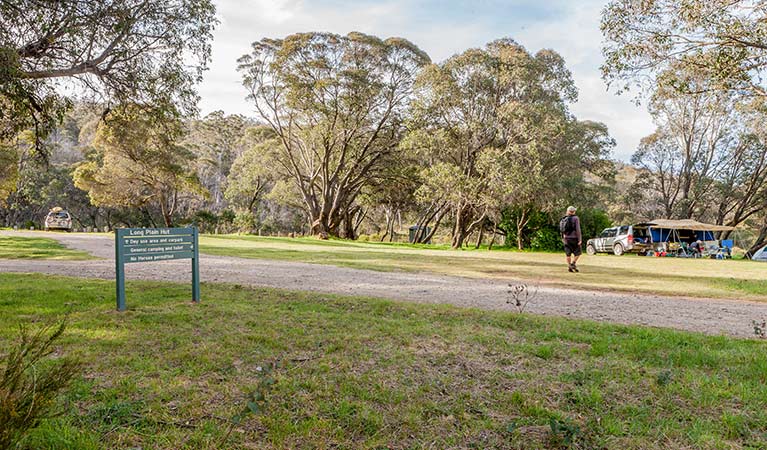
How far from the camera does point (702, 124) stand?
30.9 m

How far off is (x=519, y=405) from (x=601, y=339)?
1.90 meters

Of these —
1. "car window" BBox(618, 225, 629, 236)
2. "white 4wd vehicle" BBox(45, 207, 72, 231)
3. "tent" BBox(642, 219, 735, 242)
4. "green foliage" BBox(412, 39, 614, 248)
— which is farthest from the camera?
"white 4wd vehicle" BBox(45, 207, 72, 231)

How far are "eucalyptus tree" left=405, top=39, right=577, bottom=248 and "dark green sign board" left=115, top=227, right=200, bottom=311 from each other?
61.5 ft

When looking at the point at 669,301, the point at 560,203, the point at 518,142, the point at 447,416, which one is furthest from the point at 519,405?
the point at 560,203

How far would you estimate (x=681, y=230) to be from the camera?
2684 centimetres

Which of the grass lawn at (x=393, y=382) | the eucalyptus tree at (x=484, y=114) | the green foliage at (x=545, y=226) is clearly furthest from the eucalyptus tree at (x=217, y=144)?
the grass lawn at (x=393, y=382)

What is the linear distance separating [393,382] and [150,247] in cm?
395

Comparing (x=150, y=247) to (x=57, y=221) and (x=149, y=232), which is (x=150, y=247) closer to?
(x=149, y=232)

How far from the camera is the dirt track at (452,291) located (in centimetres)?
611

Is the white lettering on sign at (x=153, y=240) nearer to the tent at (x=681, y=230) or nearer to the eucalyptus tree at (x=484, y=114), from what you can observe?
the eucalyptus tree at (x=484, y=114)

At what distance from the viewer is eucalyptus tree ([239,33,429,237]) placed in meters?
26.8

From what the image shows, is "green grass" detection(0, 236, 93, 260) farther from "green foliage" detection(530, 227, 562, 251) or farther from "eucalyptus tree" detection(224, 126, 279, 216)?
"green foliage" detection(530, 227, 562, 251)

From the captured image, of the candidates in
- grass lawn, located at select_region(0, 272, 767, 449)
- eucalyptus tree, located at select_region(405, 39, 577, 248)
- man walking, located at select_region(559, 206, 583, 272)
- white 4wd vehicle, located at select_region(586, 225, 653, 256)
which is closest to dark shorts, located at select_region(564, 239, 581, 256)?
man walking, located at select_region(559, 206, 583, 272)

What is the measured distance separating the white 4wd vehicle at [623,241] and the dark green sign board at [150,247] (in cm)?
2321
